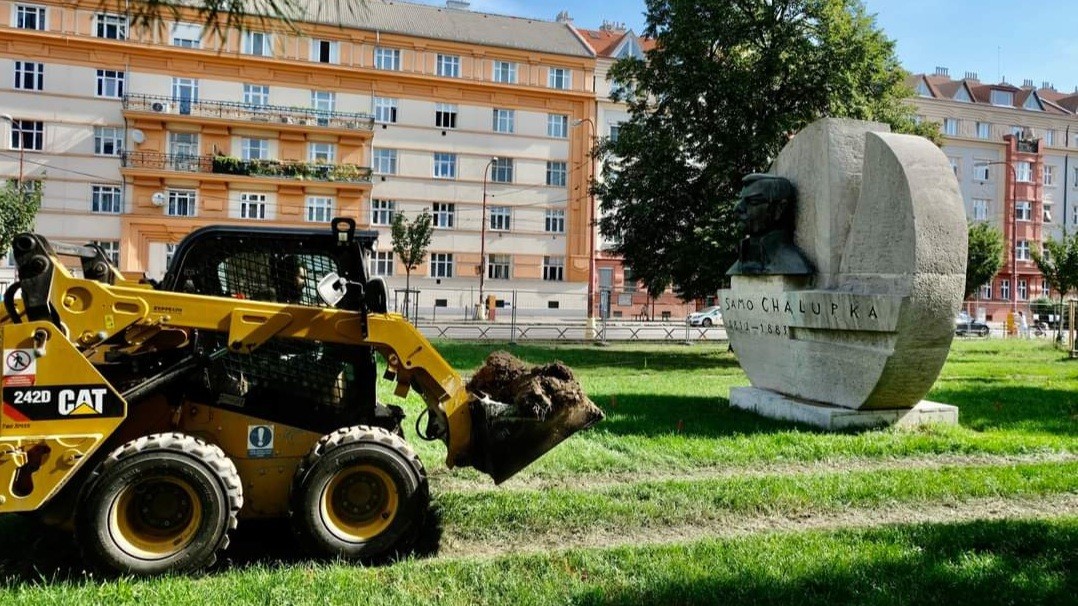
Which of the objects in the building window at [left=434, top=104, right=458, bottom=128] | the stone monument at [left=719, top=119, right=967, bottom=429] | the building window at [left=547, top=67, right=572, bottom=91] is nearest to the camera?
the stone monument at [left=719, top=119, right=967, bottom=429]

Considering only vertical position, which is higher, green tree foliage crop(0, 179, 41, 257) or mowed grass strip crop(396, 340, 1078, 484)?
green tree foliage crop(0, 179, 41, 257)

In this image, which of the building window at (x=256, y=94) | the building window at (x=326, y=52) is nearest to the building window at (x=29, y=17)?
the building window at (x=256, y=94)

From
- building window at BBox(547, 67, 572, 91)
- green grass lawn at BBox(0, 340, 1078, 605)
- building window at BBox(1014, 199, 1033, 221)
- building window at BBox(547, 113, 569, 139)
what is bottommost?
green grass lawn at BBox(0, 340, 1078, 605)

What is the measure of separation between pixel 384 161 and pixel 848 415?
141 ft

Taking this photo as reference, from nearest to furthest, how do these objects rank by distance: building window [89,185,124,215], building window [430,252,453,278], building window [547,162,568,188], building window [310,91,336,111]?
1. building window [89,185,124,215]
2. building window [310,91,336,111]
3. building window [430,252,453,278]
4. building window [547,162,568,188]

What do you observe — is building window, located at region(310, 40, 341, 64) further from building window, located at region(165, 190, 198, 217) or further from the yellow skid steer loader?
the yellow skid steer loader

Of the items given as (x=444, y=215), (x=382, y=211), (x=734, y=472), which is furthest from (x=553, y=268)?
(x=734, y=472)

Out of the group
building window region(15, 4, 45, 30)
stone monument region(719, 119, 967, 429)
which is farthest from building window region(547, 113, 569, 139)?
stone monument region(719, 119, 967, 429)

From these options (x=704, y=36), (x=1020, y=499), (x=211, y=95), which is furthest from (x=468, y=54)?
(x=1020, y=499)

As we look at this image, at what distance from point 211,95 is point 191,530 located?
46282 mm

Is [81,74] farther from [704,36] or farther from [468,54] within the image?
[704,36]

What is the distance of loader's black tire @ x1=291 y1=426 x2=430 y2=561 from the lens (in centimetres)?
527

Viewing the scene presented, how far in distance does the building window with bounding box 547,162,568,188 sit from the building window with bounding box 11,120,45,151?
95.0 feet

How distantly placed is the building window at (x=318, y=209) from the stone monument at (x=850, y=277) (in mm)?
38103
